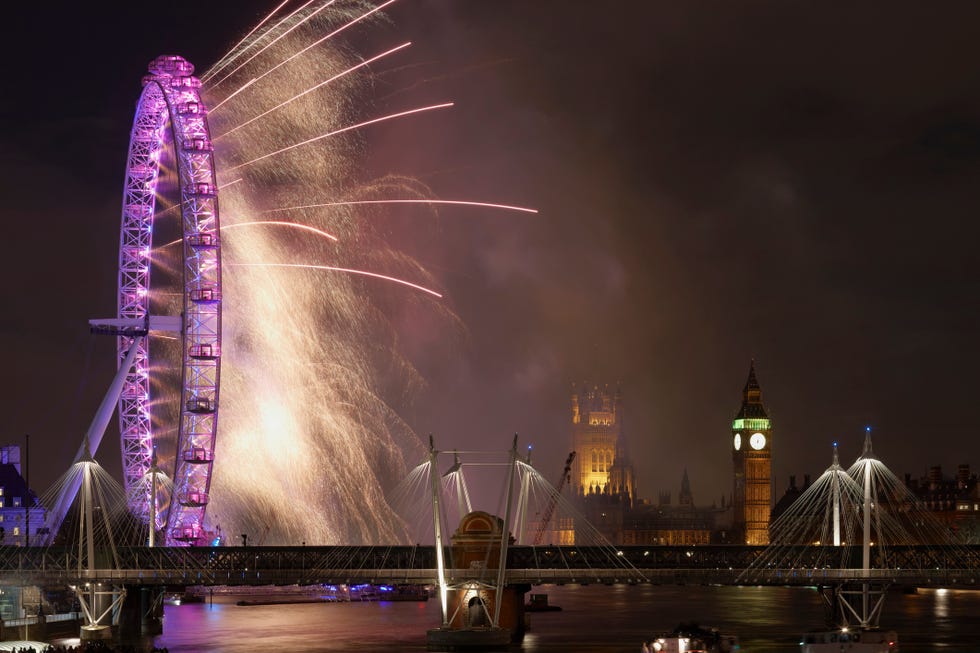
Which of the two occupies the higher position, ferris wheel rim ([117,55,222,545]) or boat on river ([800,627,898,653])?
ferris wheel rim ([117,55,222,545])

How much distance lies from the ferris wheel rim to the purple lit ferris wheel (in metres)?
0.06

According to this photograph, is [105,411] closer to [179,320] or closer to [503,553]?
[179,320]

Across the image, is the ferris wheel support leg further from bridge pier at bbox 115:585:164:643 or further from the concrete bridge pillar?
the concrete bridge pillar

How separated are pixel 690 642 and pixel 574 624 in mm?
42638

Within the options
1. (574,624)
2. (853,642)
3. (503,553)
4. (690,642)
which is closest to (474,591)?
(503,553)

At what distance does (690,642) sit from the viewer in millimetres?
79438

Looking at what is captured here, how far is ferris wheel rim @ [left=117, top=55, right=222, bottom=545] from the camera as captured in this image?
305 feet

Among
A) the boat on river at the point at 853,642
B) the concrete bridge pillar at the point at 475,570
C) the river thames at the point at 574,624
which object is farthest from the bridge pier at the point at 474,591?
the boat on river at the point at 853,642

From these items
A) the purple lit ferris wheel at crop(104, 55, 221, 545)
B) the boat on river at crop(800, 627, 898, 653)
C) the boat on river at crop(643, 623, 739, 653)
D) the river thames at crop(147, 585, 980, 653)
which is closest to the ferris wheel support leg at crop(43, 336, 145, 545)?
the purple lit ferris wheel at crop(104, 55, 221, 545)

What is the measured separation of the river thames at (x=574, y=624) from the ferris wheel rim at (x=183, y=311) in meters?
9.93

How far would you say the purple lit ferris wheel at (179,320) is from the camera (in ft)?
306

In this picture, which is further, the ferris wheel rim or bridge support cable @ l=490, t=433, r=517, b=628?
the ferris wheel rim

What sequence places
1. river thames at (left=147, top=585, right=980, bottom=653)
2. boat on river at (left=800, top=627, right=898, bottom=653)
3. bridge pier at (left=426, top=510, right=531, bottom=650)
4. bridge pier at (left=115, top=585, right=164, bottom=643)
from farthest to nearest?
river thames at (left=147, top=585, right=980, bottom=653), bridge pier at (left=115, top=585, right=164, bottom=643), bridge pier at (left=426, top=510, right=531, bottom=650), boat on river at (left=800, top=627, right=898, bottom=653)

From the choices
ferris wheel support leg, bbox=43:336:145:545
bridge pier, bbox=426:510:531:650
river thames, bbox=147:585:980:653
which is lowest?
river thames, bbox=147:585:980:653
